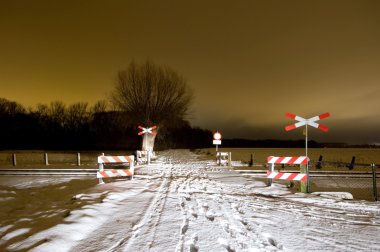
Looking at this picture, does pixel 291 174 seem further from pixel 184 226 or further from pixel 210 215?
pixel 184 226

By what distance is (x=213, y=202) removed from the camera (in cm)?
639

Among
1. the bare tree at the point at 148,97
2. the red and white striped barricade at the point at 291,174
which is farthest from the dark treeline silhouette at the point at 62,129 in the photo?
the red and white striped barricade at the point at 291,174

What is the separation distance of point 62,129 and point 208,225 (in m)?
80.0

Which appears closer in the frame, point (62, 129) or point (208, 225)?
point (208, 225)

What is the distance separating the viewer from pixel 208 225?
452 centimetres

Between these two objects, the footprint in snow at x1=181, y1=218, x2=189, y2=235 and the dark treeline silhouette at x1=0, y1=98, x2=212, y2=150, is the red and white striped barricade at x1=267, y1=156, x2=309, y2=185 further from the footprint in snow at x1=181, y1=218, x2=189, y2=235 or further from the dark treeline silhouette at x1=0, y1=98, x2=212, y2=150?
the dark treeline silhouette at x1=0, y1=98, x2=212, y2=150

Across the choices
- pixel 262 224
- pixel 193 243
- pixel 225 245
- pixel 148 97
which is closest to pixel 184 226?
pixel 193 243

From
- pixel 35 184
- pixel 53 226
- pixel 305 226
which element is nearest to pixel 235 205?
pixel 305 226

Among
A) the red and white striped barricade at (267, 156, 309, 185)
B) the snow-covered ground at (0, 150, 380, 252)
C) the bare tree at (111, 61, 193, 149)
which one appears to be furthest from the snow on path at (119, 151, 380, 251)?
the bare tree at (111, 61, 193, 149)

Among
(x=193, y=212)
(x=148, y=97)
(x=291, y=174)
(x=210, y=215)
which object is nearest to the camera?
(x=210, y=215)

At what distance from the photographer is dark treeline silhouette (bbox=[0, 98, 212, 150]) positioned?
213 feet

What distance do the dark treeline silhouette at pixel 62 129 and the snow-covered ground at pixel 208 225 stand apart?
58.4 m

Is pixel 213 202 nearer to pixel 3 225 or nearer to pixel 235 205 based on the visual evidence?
pixel 235 205

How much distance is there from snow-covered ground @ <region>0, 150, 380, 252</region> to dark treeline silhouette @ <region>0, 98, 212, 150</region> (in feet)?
192
